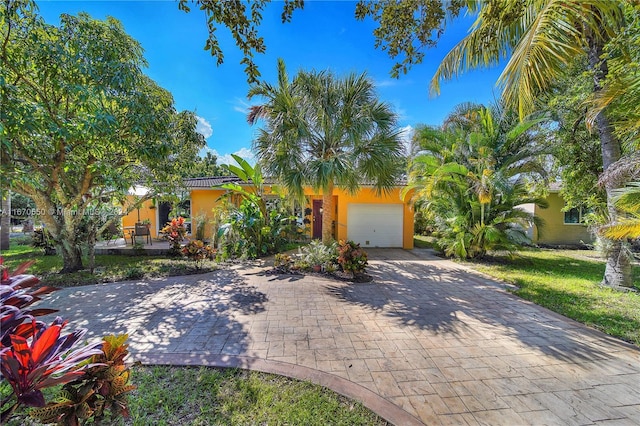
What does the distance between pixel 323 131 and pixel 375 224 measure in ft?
24.0

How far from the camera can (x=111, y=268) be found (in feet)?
29.4

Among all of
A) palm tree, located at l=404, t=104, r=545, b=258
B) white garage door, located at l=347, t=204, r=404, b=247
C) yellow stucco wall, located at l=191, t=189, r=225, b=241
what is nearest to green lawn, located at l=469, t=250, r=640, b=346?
palm tree, located at l=404, t=104, r=545, b=258

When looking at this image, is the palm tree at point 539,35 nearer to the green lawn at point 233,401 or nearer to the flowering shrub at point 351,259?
the flowering shrub at point 351,259

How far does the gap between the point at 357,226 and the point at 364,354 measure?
10428 mm

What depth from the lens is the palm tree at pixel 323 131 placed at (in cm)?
790

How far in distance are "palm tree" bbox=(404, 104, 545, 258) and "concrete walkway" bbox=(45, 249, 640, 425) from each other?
13.0 feet

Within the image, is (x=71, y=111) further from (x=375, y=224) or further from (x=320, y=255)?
(x=375, y=224)

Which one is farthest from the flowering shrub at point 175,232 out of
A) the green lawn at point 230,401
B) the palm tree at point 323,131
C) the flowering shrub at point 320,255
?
the green lawn at point 230,401

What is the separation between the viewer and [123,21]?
721cm

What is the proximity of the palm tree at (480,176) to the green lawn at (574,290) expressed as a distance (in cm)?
117

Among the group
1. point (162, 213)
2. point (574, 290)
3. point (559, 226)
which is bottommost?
point (574, 290)

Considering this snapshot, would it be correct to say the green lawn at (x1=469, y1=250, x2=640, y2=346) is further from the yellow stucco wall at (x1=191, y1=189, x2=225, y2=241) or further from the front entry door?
the front entry door

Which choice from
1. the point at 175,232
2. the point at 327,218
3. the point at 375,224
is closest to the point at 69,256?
the point at 175,232

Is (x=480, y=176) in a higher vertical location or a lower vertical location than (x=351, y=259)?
higher
